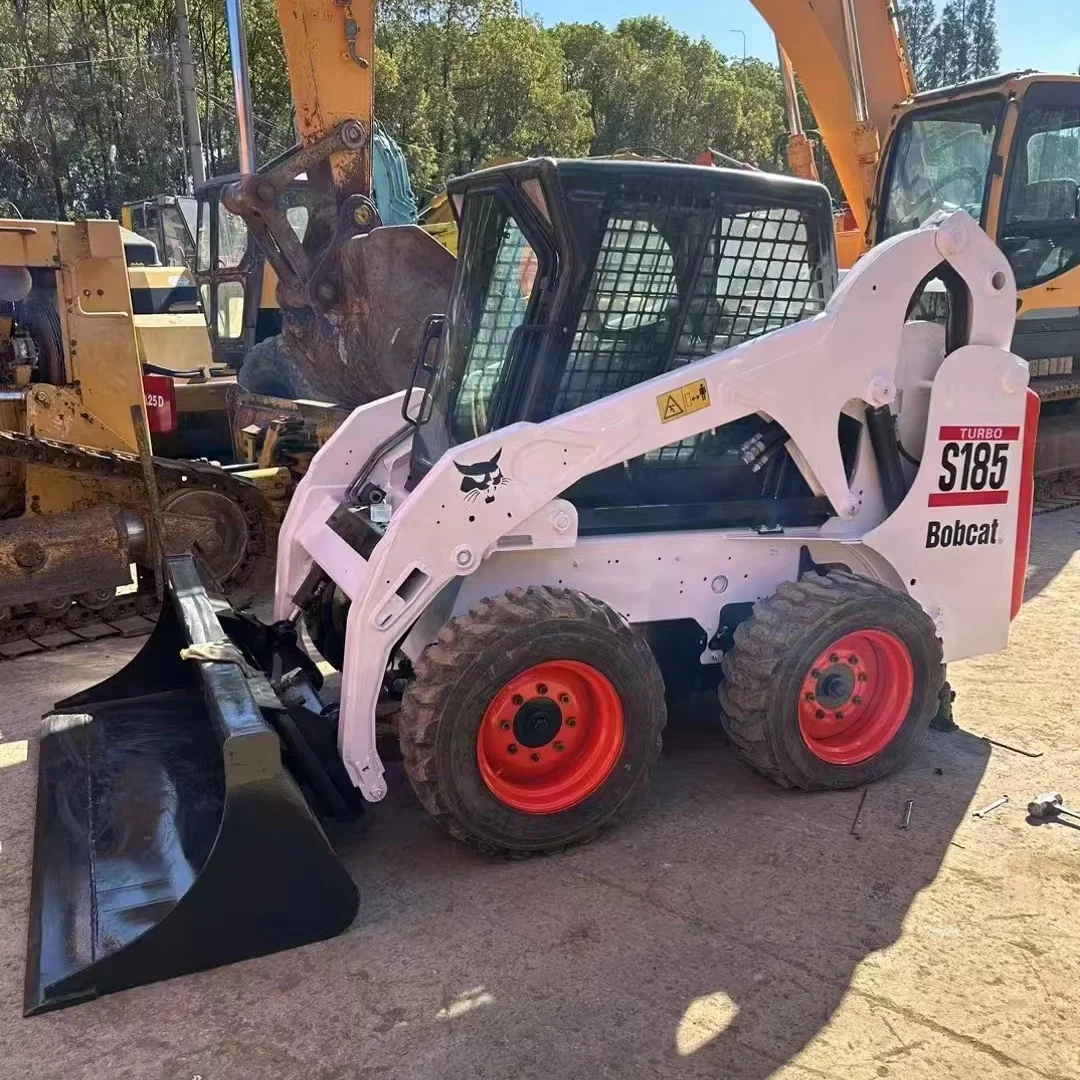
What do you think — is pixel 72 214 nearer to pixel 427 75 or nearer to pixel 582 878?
pixel 427 75

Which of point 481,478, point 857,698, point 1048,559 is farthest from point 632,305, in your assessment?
point 1048,559

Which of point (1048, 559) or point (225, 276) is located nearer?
point (1048, 559)

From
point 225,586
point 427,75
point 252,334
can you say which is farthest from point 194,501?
point 427,75

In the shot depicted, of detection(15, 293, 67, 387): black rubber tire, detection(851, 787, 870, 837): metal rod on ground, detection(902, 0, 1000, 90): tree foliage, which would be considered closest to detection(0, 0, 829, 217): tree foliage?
detection(15, 293, 67, 387): black rubber tire

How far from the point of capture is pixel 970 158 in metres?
7.91

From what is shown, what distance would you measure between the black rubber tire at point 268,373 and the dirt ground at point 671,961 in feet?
16.4

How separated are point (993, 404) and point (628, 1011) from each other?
98.8 inches

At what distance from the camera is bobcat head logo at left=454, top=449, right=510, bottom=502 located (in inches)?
130

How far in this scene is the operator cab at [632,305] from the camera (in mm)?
3510

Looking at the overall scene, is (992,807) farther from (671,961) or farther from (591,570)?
(591,570)

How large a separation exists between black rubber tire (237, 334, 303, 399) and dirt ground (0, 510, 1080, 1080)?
4994mm

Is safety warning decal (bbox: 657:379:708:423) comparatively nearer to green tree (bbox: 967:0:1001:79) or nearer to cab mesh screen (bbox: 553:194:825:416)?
cab mesh screen (bbox: 553:194:825:416)

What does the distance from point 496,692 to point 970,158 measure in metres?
6.43

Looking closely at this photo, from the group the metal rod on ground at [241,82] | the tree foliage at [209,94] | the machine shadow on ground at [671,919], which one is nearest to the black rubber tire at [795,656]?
the machine shadow on ground at [671,919]
